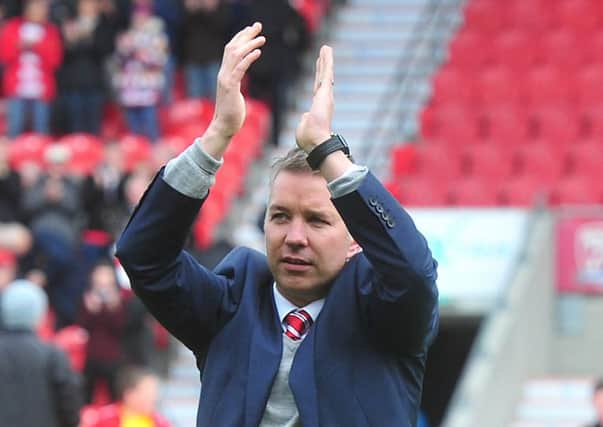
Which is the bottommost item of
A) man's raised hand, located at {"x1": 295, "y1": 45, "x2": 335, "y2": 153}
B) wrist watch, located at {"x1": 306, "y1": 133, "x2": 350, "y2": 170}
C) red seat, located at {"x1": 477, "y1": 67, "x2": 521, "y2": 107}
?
red seat, located at {"x1": 477, "y1": 67, "x2": 521, "y2": 107}

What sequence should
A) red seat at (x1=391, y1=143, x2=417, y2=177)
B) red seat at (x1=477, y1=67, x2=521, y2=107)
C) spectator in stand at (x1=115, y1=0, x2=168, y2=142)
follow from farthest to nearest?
1. spectator in stand at (x1=115, y1=0, x2=168, y2=142)
2. red seat at (x1=477, y1=67, x2=521, y2=107)
3. red seat at (x1=391, y1=143, x2=417, y2=177)

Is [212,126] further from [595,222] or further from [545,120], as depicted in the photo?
[545,120]

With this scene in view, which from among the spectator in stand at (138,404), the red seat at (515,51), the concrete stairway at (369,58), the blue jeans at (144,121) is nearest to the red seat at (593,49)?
the red seat at (515,51)

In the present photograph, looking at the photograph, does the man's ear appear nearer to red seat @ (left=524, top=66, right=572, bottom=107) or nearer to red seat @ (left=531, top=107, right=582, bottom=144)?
red seat @ (left=531, top=107, right=582, bottom=144)

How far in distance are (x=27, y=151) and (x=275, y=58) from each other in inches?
91.9

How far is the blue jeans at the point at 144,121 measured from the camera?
14.8m

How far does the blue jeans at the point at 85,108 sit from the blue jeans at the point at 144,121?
42cm

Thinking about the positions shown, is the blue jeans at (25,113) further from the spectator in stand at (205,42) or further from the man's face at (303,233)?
the man's face at (303,233)

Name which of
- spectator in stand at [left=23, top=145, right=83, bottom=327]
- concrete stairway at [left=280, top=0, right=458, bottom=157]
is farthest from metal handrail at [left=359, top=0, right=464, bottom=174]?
spectator in stand at [left=23, top=145, right=83, bottom=327]

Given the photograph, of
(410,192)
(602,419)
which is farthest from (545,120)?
(602,419)

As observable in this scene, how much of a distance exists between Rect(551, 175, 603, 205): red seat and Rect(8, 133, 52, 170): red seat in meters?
4.28

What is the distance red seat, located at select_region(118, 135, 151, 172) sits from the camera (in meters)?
13.6

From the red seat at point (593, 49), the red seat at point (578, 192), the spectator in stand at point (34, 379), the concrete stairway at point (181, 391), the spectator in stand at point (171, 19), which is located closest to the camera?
the spectator in stand at point (34, 379)

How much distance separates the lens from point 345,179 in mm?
3422
